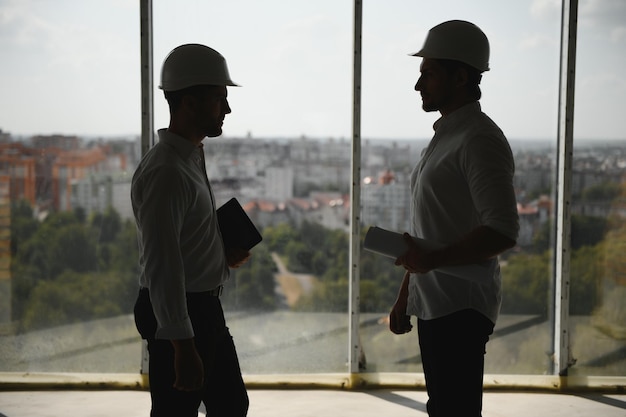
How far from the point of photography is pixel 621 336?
427cm

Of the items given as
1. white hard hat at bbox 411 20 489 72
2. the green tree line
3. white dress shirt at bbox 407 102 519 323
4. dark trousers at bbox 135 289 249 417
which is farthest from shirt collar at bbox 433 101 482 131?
the green tree line

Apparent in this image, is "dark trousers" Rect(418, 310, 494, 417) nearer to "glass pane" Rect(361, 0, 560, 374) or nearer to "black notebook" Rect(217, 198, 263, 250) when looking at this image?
"black notebook" Rect(217, 198, 263, 250)

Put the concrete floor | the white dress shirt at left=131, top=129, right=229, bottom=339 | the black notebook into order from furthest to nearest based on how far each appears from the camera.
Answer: the concrete floor → the black notebook → the white dress shirt at left=131, top=129, right=229, bottom=339

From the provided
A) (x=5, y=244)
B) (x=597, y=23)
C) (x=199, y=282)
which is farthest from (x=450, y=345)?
(x=5, y=244)

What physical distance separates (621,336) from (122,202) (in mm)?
3140

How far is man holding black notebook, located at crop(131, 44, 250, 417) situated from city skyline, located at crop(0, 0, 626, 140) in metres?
2.20

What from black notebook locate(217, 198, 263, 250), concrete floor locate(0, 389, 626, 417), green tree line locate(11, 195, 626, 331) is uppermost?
black notebook locate(217, 198, 263, 250)

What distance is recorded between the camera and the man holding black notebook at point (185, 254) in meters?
1.84

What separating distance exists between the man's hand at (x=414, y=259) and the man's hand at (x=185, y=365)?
64 cm

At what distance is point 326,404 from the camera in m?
3.91

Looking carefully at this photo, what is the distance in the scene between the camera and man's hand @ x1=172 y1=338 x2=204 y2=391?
73.3 inches

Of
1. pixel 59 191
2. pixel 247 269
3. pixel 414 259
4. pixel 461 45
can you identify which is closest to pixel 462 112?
pixel 461 45

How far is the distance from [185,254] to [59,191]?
259 cm

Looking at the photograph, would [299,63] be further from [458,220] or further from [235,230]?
[458,220]
